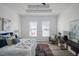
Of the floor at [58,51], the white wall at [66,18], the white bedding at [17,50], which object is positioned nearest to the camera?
the white bedding at [17,50]

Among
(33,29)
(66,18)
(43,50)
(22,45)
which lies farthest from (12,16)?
(66,18)

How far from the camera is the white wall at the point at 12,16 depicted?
2.34 meters

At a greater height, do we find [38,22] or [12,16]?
[12,16]

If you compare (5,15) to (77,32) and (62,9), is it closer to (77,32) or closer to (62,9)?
(62,9)

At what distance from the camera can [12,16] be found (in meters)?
2.48

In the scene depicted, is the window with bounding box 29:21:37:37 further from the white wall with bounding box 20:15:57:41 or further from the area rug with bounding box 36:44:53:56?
the area rug with bounding box 36:44:53:56

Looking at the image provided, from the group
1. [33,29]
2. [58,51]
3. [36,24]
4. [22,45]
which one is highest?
[36,24]

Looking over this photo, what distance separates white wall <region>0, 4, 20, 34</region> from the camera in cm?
234

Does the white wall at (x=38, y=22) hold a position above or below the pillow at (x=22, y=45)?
above

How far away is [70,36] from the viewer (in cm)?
255

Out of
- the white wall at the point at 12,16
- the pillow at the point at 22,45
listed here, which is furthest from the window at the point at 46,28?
the white wall at the point at 12,16

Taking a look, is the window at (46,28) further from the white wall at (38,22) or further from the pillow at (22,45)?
the pillow at (22,45)

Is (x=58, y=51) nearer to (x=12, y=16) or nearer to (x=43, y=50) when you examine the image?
(x=43, y=50)

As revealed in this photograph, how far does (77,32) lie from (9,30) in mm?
1516
